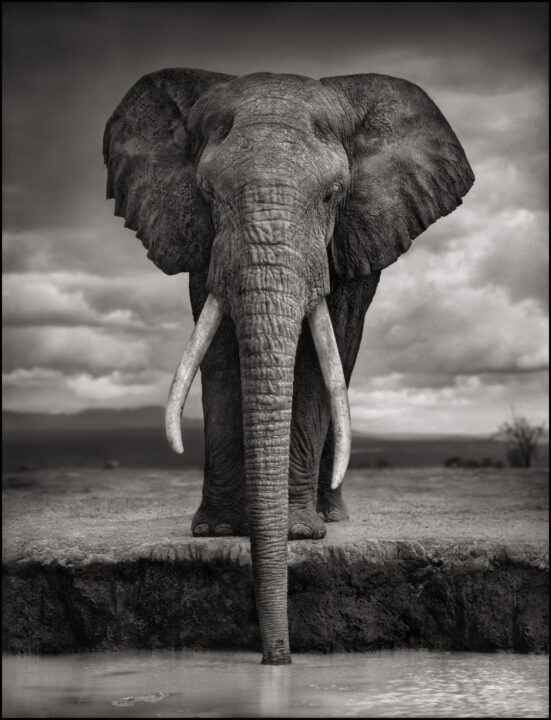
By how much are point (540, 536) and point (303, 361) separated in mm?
2082

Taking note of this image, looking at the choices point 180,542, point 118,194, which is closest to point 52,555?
point 180,542

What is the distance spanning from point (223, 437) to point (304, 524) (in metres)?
0.84

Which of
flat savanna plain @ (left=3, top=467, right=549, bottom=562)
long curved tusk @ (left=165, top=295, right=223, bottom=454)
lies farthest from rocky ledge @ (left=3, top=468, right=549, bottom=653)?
long curved tusk @ (left=165, top=295, right=223, bottom=454)

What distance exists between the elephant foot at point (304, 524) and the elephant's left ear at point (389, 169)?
5.54 ft

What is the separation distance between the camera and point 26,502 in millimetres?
12148

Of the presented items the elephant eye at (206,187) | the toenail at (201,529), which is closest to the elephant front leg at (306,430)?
the toenail at (201,529)

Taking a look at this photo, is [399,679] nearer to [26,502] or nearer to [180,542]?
[180,542]

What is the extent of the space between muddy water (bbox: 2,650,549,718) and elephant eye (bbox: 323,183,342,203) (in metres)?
2.88

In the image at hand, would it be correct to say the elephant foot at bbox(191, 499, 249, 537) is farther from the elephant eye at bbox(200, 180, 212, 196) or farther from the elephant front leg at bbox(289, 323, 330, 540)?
the elephant eye at bbox(200, 180, 212, 196)

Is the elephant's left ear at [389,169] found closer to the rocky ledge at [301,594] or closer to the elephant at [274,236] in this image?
the elephant at [274,236]

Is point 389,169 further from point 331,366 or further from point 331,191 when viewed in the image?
point 331,366

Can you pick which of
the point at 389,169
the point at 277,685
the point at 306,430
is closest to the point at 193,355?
the point at 306,430

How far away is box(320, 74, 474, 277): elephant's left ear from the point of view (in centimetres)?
819

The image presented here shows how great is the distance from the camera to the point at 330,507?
9258mm
